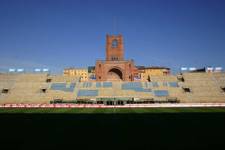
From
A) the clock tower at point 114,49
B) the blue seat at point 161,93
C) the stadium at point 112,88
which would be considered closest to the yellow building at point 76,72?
the stadium at point 112,88

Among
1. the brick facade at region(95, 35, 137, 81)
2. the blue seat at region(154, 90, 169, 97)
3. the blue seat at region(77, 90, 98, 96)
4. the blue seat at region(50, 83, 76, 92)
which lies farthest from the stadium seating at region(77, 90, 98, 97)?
the blue seat at region(154, 90, 169, 97)

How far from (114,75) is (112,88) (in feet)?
38.0

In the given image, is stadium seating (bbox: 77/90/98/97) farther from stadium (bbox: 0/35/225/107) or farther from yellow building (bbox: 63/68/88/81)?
yellow building (bbox: 63/68/88/81)

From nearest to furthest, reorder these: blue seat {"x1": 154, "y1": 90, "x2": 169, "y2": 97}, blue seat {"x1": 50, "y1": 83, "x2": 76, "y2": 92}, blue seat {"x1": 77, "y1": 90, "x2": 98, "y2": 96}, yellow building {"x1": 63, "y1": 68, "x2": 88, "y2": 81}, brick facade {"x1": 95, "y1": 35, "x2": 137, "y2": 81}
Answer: blue seat {"x1": 154, "y1": 90, "x2": 169, "y2": 97}, blue seat {"x1": 77, "y1": 90, "x2": 98, "y2": 96}, blue seat {"x1": 50, "y1": 83, "x2": 76, "y2": 92}, brick facade {"x1": 95, "y1": 35, "x2": 137, "y2": 81}, yellow building {"x1": 63, "y1": 68, "x2": 88, "y2": 81}

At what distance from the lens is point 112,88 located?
7531cm

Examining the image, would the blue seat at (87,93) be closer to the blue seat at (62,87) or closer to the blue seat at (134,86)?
the blue seat at (62,87)

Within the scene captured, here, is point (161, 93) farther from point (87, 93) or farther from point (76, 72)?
point (76, 72)

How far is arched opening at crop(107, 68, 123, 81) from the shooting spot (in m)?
85.6

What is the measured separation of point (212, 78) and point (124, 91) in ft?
103
